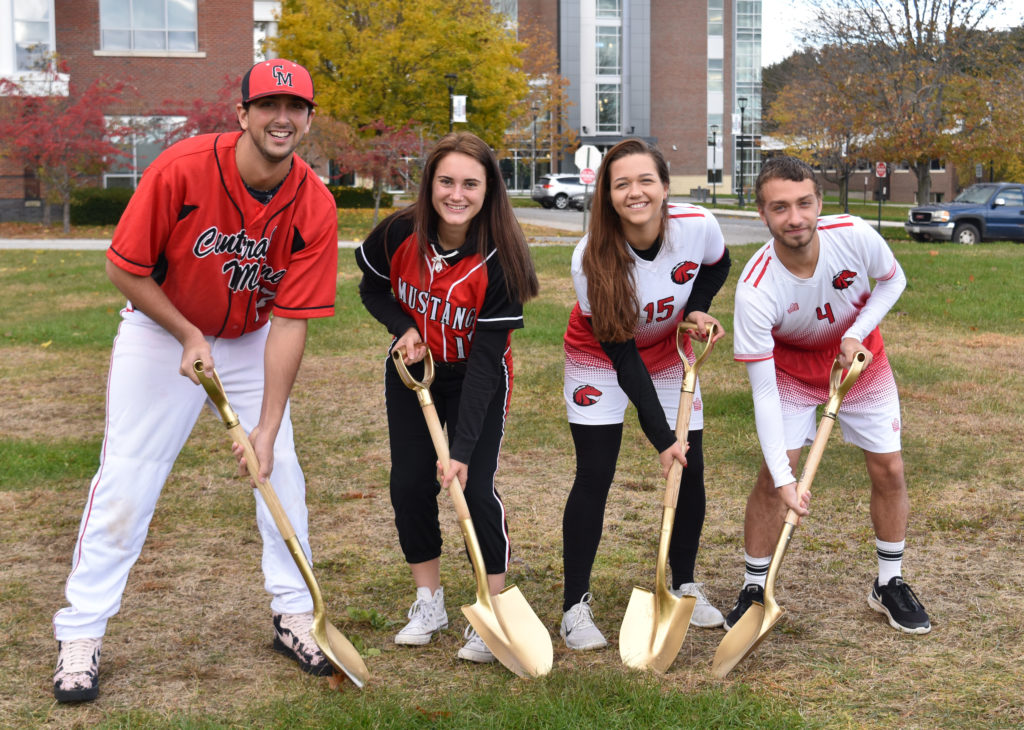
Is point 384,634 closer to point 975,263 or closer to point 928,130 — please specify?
point 975,263

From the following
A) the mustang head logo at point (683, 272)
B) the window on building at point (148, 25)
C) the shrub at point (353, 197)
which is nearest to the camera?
the mustang head logo at point (683, 272)

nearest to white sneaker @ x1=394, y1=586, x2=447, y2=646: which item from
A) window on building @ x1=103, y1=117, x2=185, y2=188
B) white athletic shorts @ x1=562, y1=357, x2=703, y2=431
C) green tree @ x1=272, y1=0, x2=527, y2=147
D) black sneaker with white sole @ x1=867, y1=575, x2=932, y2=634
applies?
Answer: white athletic shorts @ x1=562, y1=357, x2=703, y2=431

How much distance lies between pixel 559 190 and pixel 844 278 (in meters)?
43.1

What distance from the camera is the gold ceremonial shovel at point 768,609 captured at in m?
3.65

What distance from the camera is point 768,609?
146 inches

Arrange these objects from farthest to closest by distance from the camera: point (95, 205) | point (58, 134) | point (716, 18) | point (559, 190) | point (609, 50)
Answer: point (716, 18)
point (609, 50)
point (559, 190)
point (95, 205)
point (58, 134)

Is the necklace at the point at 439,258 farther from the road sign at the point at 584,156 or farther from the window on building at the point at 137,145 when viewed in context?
the window on building at the point at 137,145

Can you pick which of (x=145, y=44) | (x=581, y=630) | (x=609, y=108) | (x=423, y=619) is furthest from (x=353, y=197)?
(x=609, y=108)

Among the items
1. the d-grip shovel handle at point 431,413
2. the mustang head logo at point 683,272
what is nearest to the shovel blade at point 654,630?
the d-grip shovel handle at point 431,413

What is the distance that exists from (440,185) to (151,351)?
45.3 inches

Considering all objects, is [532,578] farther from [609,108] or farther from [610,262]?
[609,108]

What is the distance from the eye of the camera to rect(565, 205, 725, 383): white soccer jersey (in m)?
3.94

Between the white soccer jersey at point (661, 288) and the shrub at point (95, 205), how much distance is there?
2670 cm

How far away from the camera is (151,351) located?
3.67m
